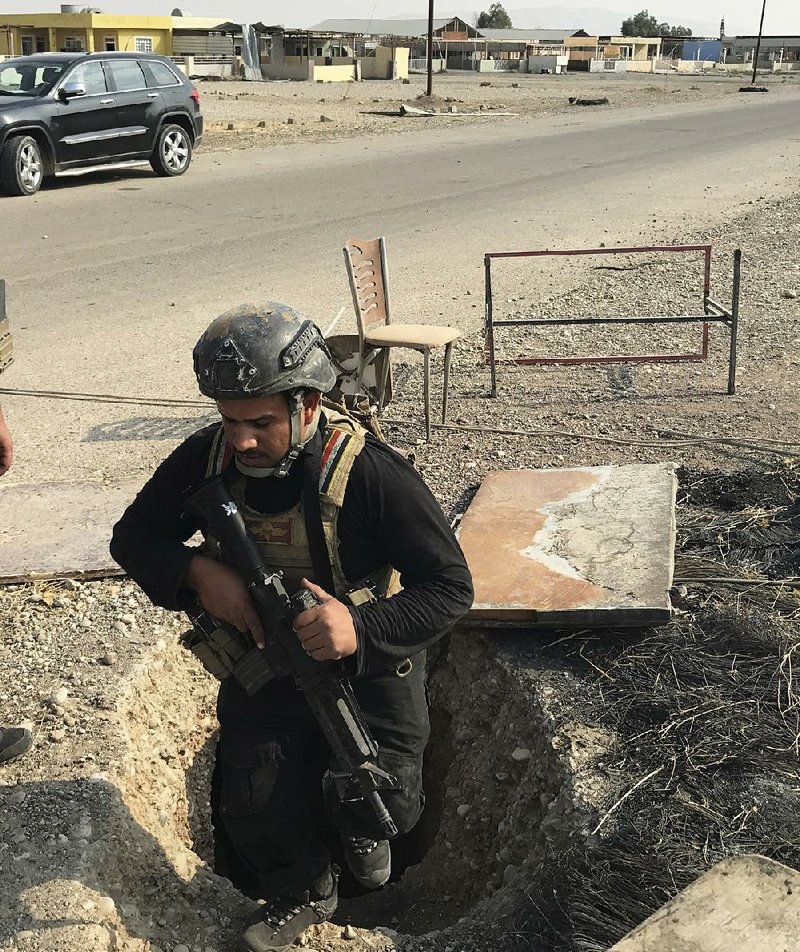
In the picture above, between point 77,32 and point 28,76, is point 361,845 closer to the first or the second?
point 28,76

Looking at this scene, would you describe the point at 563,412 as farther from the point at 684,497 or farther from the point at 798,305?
the point at 798,305

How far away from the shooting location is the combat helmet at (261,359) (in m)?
2.31

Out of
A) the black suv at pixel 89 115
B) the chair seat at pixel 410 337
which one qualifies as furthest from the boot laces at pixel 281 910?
the black suv at pixel 89 115

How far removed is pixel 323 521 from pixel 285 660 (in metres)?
0.33

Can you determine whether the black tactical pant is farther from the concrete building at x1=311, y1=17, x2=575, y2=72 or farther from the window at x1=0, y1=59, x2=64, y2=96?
the concrete building at x1=311, y1=17, x2=575, y2=72

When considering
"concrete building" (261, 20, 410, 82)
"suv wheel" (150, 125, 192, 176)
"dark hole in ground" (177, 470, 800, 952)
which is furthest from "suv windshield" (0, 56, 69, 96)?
"concrete building" (261, 20, 410, 82)

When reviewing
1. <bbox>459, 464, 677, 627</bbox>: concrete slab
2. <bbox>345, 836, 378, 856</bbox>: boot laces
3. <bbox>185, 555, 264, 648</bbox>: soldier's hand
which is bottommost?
<bbox>345, 836, 378, 856</bbox>: boot laces

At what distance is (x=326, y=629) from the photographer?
2344 mm

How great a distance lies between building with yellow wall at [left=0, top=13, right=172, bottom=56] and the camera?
147ft

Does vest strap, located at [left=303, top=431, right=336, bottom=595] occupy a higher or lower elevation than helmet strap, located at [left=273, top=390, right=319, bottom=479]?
lower

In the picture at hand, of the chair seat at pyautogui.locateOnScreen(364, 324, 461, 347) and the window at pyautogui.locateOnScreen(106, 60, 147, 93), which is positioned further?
the window at pyautogui.locateOnScreen(106, 60, 147, 93)

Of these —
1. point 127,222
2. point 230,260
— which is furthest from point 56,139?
point 230,260

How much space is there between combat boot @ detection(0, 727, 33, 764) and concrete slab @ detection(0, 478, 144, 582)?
1.12 m

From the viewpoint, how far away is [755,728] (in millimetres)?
3309
